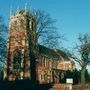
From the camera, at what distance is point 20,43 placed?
3046 inches

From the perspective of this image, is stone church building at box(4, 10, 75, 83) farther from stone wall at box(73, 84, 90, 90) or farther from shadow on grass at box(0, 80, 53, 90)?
stone wall at box(73, 84, 90, 90)

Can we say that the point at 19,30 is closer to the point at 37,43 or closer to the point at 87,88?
the point at 37,43

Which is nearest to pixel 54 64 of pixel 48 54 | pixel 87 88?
pixel 48 54

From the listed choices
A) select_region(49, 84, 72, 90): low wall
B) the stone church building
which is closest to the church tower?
the stone church building

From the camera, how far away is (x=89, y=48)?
70.7m

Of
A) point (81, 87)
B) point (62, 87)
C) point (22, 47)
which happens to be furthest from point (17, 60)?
point (62, 87)

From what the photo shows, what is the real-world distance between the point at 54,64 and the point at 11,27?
29.9 m

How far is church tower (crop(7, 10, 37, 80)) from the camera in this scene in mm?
73438

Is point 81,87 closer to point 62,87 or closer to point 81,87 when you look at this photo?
point 81,87

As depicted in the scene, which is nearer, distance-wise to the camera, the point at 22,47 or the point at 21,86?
the point at 21,86

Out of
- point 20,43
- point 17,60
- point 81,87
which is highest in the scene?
point 20,43

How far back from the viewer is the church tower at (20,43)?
73438 millimetres

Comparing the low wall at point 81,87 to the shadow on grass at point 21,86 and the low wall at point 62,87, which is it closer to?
the low wall at point 62,87

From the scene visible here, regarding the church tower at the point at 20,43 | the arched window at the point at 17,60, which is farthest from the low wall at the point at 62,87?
the arched window at the point at 17,60
